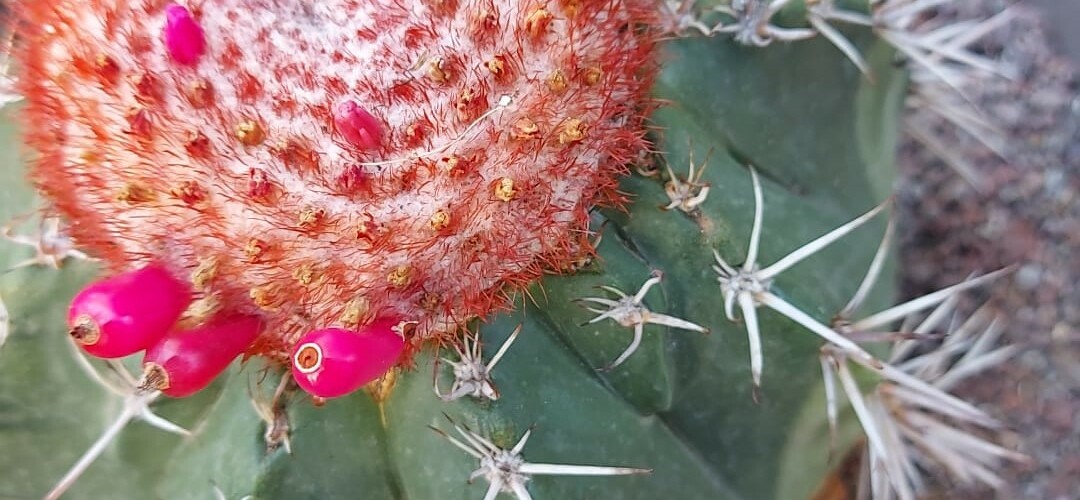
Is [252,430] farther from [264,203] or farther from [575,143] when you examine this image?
[575,143]

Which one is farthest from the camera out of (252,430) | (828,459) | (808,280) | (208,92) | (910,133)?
(910,133)

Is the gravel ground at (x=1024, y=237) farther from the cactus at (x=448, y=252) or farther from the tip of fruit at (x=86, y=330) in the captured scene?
the tip of fruit at (x=86, y=330)

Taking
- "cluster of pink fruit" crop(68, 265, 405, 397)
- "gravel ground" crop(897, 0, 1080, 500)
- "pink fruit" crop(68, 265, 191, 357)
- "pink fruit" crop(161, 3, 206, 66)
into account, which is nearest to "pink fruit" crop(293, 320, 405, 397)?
"cluster of pink fruit" crop(68, 265, 405, 397)

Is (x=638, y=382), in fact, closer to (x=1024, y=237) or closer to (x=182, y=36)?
(x=182, y=36)

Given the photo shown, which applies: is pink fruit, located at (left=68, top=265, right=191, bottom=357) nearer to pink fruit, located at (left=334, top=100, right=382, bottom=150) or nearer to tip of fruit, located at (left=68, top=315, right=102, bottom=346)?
tip of fruit, located at (left=68, top=315, right=102, bottom=346)

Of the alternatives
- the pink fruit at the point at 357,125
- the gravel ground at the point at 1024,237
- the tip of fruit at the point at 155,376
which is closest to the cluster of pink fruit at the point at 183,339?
the tip of fruit at the point at 155,376

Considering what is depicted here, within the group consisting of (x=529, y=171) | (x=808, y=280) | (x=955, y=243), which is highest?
(x=529, y=171)

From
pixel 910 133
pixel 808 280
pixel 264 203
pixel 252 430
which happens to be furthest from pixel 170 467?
pixel 910 133
